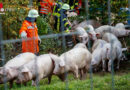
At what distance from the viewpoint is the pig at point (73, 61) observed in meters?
5.13

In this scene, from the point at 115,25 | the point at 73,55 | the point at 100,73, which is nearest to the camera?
the point at 73,55

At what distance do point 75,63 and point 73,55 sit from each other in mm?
197

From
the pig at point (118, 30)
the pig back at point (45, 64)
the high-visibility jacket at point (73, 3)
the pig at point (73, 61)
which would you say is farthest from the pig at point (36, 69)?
the high-visibility jacket at point (73, 3)

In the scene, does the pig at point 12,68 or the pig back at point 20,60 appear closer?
the pig at point 12,68

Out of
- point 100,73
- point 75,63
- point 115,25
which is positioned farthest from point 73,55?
point 115,25

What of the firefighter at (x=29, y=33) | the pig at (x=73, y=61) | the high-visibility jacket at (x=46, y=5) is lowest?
the pig at (x=73, y=61)

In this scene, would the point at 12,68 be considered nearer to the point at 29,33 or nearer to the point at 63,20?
the point at 29,33

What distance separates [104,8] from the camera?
335 inches

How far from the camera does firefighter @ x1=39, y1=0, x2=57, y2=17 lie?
8477 millimetres

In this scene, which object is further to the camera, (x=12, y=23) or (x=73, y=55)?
(x=12, y=23)

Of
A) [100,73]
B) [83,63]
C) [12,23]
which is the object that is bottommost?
[100,73]

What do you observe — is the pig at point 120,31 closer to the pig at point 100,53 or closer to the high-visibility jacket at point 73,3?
the pig at point 100,53

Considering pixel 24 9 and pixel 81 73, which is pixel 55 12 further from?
pixel 81 73

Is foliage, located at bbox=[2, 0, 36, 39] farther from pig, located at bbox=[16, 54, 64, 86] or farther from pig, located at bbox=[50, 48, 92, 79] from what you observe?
pig, located at bbox=[16, 54, 64, 86]
